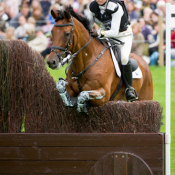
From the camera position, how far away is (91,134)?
459 centimetres

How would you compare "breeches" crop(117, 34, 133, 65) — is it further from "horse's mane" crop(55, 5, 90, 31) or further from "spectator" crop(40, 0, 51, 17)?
"spectator" crop(40, 0, 51, 17)

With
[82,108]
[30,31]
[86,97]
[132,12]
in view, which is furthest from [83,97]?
[132,12]

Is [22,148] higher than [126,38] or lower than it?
lower

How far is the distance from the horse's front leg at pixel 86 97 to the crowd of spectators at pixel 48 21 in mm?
7942

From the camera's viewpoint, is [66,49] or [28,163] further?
[66,49]

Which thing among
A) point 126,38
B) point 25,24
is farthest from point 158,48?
point 126,38

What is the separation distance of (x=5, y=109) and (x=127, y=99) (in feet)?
6.12

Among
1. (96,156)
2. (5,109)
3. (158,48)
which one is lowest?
(158,48)

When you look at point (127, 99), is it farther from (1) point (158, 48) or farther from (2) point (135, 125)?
(1) point (158, 48)

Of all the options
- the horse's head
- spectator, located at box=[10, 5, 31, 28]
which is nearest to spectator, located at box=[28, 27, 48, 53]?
spectator, located at box=[10, 5, 31, 28]

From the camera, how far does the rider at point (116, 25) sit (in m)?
5.65

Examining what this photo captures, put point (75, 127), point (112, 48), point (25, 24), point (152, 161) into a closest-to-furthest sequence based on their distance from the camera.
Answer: point (152, 161), point (75, 127), point (112, 48), point (25, 24)

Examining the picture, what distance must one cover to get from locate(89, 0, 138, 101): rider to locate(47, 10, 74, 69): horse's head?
2.01 ft

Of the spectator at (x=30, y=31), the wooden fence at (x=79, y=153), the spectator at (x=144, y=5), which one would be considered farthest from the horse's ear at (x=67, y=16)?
the spectator at (x=144, y=5)
